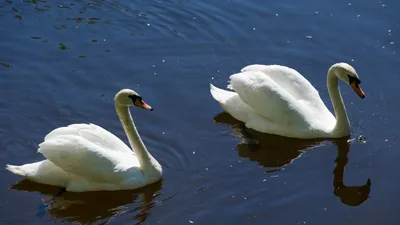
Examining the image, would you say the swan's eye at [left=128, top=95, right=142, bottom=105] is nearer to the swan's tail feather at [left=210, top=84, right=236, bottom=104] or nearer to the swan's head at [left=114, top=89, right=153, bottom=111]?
the swan's head at [left=114, top=89, right=153, bottom=111]

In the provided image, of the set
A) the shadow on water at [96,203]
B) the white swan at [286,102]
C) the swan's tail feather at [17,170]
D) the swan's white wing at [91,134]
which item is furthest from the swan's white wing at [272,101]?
the swan's tail feather at [17,170]

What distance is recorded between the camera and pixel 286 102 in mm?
12180

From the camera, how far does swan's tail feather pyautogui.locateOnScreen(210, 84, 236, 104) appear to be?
42.4ft

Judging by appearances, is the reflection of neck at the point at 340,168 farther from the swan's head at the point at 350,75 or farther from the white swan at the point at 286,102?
the swan's head at the point at 350,75

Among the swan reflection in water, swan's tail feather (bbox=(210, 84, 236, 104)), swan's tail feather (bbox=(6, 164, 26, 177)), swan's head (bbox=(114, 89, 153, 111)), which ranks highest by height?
swan's head (bbox=(114, 89, 153, 111))

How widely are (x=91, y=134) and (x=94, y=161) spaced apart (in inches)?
19.4

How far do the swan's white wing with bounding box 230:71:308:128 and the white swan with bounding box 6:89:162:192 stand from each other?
214 centimetres

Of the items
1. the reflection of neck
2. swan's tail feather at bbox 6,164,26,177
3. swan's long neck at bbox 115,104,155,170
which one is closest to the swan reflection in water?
the reflection of neck

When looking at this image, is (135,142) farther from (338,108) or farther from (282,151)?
(338,108)

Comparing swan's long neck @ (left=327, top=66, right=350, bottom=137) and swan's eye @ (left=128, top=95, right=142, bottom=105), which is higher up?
swan's eye @ (left=128, top=95, right=142, bottom=105)

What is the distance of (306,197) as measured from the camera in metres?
10.8

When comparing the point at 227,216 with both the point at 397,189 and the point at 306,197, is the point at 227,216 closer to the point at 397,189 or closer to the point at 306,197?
the point at 306,197

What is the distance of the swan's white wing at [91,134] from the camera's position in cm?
1095

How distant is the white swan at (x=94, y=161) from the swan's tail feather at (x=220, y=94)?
7.28 ft
